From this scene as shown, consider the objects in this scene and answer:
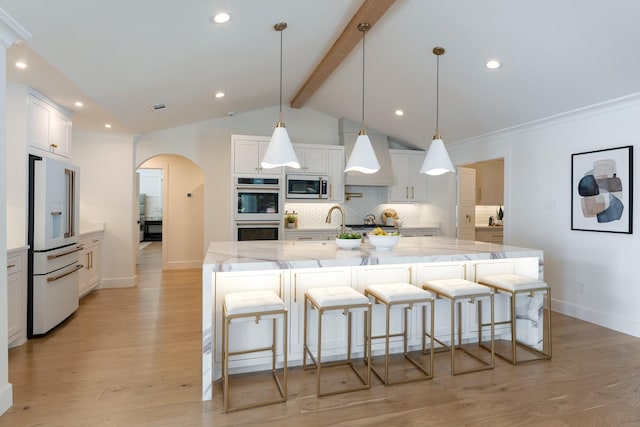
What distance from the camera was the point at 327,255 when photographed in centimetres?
268

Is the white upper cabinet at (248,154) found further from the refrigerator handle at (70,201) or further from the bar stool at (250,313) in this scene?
the bar stool at (250,313)

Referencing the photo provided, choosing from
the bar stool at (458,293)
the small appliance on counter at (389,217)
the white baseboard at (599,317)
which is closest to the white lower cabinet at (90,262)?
the bar stool at (458,293)

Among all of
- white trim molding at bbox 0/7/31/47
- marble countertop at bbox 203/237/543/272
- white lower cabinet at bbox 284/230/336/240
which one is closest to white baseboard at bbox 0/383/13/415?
marble countertop at bbox 203/237/543/272

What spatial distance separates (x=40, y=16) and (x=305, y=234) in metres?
4.00

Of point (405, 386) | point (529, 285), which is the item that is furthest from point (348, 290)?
point (529, 285)

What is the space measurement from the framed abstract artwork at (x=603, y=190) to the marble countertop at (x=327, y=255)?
1.15m

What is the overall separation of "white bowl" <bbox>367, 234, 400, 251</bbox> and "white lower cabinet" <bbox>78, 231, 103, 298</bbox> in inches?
150

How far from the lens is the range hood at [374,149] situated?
5.91 m

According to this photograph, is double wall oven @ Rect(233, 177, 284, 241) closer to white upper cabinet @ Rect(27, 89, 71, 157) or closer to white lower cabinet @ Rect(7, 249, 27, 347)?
white upper cabinet @ Rect(27, 89, 71, 157)

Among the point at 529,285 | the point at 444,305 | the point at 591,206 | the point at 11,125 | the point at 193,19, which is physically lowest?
the point at 444,305

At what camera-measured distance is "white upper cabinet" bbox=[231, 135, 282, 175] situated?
5.25 m

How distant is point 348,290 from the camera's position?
257cm

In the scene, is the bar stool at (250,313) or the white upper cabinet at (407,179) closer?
the bar stool at (250,313)

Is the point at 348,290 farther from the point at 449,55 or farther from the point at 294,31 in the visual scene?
the point at 449,55
